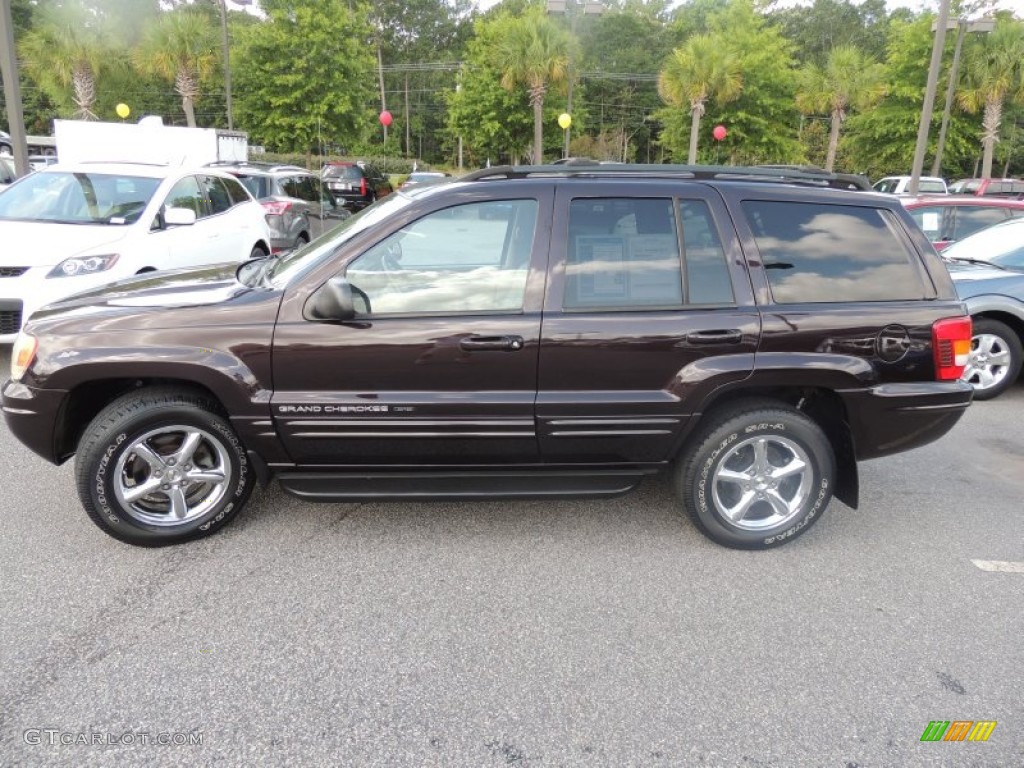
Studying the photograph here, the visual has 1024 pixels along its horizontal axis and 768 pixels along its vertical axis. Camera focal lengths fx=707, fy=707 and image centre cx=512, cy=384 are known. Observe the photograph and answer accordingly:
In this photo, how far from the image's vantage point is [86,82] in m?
29.0

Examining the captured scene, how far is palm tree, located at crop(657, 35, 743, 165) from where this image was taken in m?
28.4

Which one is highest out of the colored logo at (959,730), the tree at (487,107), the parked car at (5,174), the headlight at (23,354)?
the tree at (487,107)

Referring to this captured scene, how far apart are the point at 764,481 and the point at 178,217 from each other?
19.5 ft

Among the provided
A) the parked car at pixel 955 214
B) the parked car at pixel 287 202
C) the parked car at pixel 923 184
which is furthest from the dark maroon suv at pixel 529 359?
the parked car at pixel 923 184

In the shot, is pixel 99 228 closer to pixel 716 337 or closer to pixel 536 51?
pixel 716 337

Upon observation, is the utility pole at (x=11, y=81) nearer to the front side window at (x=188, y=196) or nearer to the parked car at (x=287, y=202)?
the parked car at (x=287, y=202)

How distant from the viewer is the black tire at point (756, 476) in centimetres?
338

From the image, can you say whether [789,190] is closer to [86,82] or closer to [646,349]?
[646,349]

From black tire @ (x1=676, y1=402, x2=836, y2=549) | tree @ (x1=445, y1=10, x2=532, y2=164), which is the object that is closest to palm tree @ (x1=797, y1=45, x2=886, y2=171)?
tree @ (x1=445, y1=10, x2=532, y2=164)

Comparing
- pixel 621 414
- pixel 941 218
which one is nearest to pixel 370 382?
pixel 621 414

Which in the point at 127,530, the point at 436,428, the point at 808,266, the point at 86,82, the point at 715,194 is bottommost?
the point at 127,530

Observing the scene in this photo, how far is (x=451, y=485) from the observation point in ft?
10.9

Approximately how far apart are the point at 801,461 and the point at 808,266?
37.1 inches

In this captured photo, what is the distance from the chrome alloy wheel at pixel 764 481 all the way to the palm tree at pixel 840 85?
1175 inches
